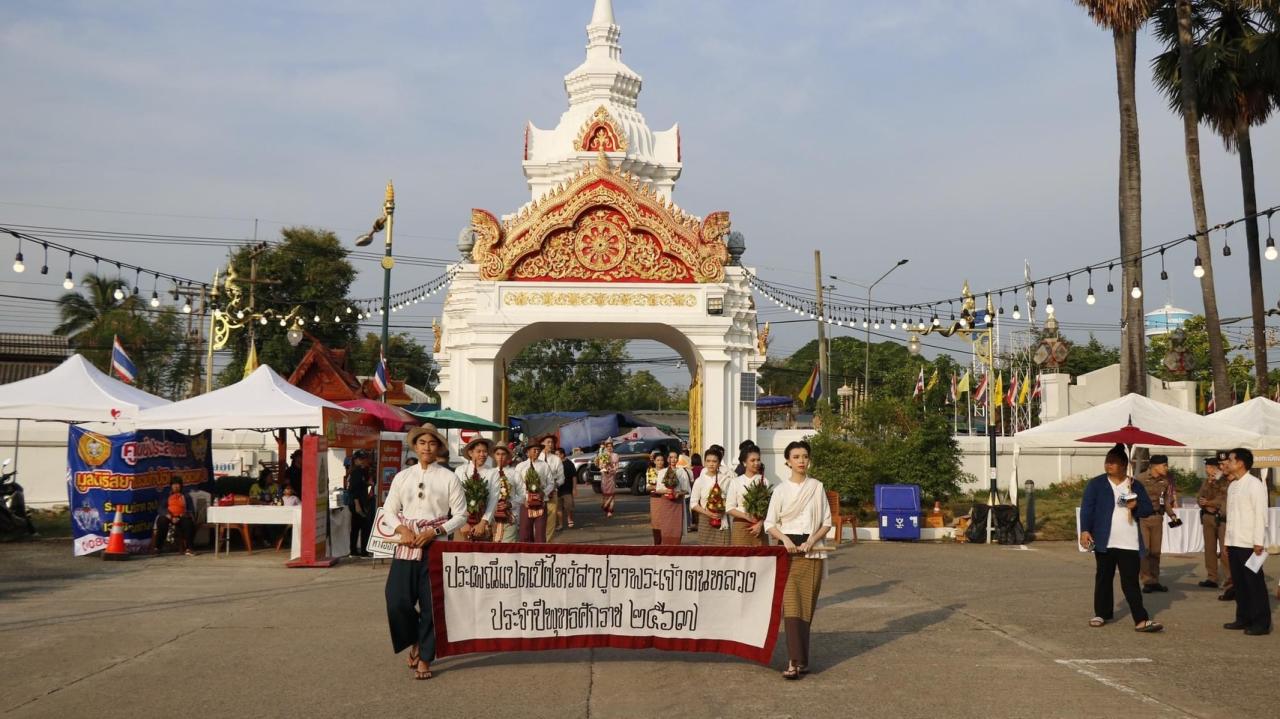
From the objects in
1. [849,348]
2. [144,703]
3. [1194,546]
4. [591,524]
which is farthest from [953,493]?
[849,348]

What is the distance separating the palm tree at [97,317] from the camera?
46.8m

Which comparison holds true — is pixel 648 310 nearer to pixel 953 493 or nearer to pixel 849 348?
pixel 953 493

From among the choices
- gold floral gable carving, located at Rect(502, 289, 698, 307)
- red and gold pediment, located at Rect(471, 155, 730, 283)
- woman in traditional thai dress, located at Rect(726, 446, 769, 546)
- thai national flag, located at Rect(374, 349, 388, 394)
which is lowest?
woman in traditional thai dress, located at Rect(726, 446, 769, 546)

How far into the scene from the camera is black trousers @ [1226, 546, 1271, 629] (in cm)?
1051

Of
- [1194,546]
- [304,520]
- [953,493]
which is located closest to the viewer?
[304,520]

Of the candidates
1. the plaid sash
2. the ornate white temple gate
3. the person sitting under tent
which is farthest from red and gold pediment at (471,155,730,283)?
the plaid sash

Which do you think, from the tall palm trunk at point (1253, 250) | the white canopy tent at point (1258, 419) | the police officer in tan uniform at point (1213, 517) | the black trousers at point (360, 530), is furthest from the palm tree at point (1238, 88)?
the black trousers at point (360, 530)

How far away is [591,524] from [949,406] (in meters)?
46.6

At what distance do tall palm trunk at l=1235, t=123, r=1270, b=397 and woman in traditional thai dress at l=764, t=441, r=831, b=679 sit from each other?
20.9m

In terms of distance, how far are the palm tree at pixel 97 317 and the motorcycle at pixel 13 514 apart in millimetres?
28254

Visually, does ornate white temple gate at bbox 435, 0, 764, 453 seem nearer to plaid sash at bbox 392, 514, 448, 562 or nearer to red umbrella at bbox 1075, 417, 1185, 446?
red umbrella at bbox 1075, 417, 1185, 446

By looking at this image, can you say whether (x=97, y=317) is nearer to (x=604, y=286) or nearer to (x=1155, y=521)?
(x=604, y=286)

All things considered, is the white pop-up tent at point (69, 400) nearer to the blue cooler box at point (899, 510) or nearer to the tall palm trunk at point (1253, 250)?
the blue cooler box at point (899, 510)

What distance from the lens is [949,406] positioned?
2608 inches
